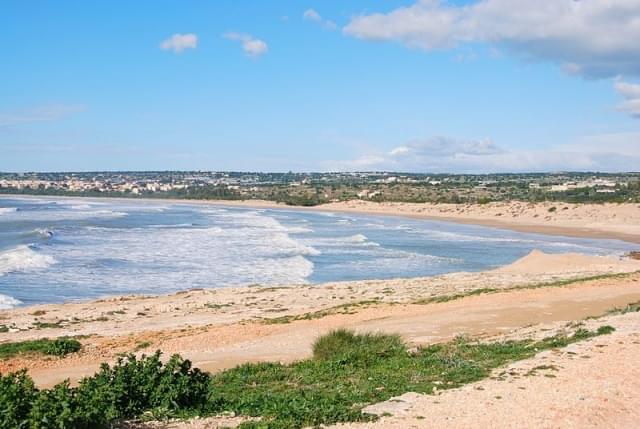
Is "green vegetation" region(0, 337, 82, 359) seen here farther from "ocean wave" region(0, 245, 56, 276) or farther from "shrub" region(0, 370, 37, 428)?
"ocean wave" region(0, 245, 56, 276)

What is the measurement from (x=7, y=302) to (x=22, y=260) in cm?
1212

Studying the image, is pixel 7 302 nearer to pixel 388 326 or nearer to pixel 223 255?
pixel 388 326

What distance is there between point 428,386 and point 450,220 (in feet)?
246

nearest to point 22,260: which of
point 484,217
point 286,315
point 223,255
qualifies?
point 223,255

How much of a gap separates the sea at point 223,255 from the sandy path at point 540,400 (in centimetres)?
1988

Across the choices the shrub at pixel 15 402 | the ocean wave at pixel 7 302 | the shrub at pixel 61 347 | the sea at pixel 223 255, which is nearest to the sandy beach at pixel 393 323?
the shrub at pixel 61 347

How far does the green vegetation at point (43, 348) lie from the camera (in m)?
15.9

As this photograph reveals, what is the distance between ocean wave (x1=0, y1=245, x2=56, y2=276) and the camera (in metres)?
34.2

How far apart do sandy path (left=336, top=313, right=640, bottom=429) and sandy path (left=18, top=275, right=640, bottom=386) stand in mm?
5199

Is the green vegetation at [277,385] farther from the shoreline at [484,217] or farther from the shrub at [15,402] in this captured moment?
the shoreline at [484,217]

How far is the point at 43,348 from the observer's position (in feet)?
52.7

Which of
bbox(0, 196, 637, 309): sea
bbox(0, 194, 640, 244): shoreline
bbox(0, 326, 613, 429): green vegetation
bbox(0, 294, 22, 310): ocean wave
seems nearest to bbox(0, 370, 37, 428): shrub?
bbox(0, 326, 613, 429): green vegetation

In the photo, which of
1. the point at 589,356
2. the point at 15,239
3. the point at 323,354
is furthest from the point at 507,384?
the point at 15,239

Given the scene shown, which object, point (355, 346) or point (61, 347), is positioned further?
point (61, 347)
